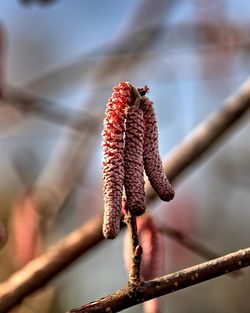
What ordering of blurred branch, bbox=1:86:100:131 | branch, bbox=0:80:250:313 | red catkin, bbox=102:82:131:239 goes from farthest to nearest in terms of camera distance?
blurred branch, bbox=1:86:100:131, branch, bbox=0:80:250:313, red catkin, bbox=102:82:131:239

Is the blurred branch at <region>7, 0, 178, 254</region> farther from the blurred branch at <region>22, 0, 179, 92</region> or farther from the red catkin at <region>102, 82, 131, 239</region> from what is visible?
the red catkin at <region>102, 82, 131, 239</region>

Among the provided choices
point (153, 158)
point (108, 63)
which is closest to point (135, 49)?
point (108, 63)

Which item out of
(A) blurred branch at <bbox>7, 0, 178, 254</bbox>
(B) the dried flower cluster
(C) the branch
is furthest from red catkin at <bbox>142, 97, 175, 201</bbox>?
(A) blurred branch at <bbox>7, 0, 178, 254</bbox>

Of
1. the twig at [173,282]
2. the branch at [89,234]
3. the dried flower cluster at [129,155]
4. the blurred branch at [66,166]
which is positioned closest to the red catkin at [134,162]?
the dried flower cluster at [129,155]

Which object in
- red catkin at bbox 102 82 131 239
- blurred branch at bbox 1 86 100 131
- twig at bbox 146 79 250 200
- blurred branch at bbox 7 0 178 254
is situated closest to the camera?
red catkin at bbox 102 82 131 239

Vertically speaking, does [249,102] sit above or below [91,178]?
below

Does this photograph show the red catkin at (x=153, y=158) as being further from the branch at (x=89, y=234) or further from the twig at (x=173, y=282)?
the branch at (x=89, y=234)

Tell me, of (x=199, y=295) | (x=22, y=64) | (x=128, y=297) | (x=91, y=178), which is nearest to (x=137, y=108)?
(x=128, y=297)

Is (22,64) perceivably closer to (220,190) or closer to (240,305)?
(220,190)
